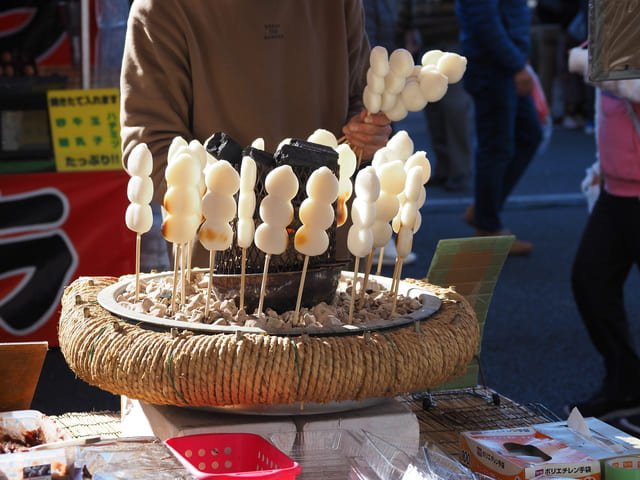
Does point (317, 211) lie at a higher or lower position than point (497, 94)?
higher

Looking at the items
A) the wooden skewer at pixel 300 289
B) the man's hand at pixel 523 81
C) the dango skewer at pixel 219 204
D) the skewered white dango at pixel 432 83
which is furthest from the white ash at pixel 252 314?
the man's hand at pixel 523 81

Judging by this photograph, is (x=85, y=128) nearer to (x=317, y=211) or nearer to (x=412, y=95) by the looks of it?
(x=412, y=95)

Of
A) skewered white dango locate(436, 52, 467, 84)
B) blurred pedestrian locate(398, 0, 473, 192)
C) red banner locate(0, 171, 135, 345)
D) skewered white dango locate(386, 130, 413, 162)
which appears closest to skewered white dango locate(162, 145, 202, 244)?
skewered white dango locate(386, 130, 413, 162)

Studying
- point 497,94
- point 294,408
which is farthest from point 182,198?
point 497,94

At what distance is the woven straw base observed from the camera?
1.31 meters

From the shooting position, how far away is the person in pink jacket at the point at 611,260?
315cm

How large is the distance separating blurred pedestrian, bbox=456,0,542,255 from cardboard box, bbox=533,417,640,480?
149 inches

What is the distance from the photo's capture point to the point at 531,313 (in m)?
4.99

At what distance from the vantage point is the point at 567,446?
4.88 feet

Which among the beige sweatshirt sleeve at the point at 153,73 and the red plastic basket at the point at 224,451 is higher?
the beige sweatshirt sleeve at the point at 153,73

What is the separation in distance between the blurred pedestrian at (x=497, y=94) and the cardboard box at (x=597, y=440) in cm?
378

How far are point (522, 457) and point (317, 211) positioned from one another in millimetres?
475

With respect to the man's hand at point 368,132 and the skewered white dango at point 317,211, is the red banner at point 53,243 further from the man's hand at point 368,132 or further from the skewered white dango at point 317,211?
the skewered white dango at point 317,211

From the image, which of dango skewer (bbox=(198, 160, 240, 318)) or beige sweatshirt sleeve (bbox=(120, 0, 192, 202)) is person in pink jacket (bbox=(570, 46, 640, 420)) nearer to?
beige sweatshirt sleeve (bbox=(120, 0, 192, 202))
